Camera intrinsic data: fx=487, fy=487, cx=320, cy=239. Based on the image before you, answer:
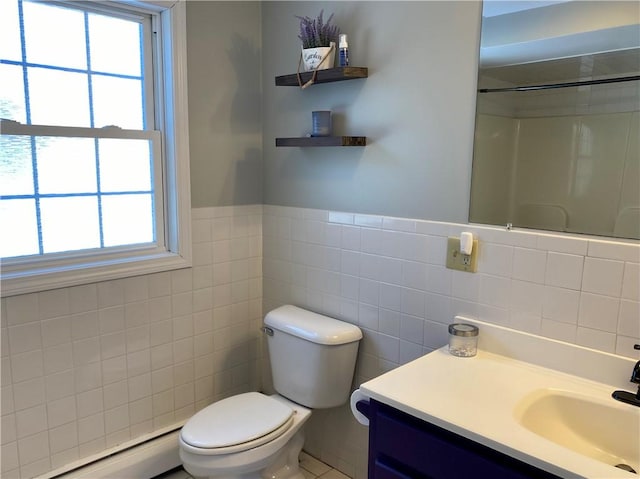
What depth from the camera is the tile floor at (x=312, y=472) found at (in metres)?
2.25

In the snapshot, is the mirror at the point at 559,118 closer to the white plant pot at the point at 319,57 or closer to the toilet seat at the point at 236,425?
the white plant pot at the point at 319,57

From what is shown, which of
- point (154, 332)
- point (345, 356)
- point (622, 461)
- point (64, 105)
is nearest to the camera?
point (622, 461)

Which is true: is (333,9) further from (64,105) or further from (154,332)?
(154,332)

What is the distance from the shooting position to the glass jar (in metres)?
1.63

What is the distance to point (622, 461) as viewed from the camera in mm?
1293

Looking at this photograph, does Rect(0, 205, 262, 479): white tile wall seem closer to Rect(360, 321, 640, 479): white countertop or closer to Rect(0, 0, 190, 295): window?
Rect(0, 0, 190, 295): window

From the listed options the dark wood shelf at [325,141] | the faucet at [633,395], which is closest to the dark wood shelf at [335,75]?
the dark wood shelf at [325,141]

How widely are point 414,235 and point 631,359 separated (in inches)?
31.2

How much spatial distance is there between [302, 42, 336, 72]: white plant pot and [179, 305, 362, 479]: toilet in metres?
1.07

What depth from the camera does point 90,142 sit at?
6.52 feet

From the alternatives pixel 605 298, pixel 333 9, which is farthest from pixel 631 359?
pixel 333 9

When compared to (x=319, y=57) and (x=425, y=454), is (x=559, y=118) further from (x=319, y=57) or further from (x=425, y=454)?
(x=425, y=454)

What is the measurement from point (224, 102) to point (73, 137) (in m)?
0.69

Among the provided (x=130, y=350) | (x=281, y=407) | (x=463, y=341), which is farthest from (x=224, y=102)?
(x=463, y=341)
